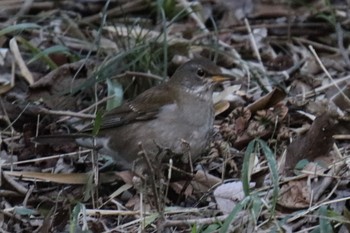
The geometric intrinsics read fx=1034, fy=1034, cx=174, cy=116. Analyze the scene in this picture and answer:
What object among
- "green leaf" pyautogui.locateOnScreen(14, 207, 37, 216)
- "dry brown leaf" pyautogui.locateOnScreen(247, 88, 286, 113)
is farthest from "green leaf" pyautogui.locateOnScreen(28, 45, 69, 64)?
"green leaf" pyautogui.locateOnScreen(14, 207, 37, 216)

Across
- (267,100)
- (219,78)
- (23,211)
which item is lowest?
(267,100)

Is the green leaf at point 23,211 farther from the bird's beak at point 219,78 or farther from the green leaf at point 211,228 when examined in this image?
the bird's beak at point 219,78

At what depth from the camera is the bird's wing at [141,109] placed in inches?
284

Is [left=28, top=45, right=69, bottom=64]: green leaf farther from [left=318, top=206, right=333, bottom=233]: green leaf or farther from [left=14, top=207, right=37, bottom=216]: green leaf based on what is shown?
[left=318, top=206, right=333, bottom=233]: green leaf

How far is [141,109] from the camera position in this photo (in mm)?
7262

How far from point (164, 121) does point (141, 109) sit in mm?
241

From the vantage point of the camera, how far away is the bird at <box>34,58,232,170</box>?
7.04 m

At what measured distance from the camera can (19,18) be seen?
925 centimetres

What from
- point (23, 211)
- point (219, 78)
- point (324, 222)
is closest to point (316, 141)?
point (219, 78)

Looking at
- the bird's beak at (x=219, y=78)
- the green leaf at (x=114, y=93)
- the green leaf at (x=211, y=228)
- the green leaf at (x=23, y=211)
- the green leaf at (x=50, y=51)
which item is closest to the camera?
the green leaf at (x=211, y=228)

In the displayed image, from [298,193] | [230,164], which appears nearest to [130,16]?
[230,164]

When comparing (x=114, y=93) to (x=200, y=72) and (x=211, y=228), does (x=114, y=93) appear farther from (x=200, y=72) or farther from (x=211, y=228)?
(x=211, y=228)

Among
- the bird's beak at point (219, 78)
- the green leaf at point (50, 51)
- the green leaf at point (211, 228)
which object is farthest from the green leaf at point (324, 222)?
the green leaf at point (50, 51)

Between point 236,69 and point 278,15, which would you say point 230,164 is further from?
point 278,15
